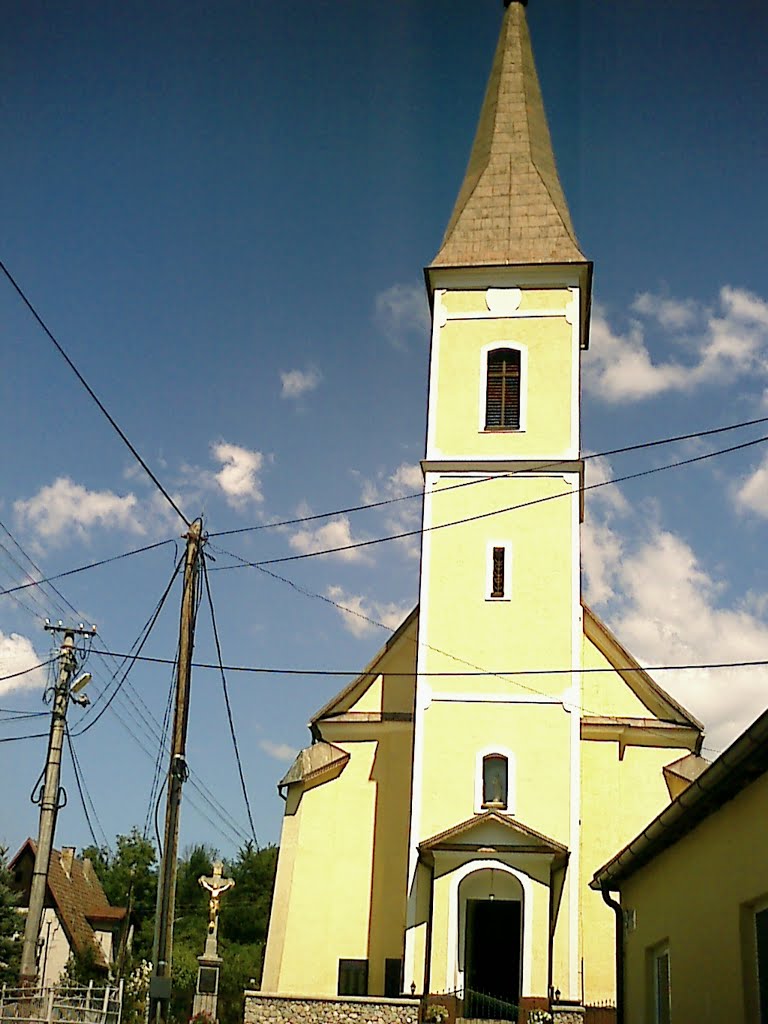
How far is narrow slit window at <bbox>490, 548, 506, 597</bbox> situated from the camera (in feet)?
84.5

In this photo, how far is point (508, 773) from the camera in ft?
79.9

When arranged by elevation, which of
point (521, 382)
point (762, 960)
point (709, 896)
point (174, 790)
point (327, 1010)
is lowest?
point (327, 1010)

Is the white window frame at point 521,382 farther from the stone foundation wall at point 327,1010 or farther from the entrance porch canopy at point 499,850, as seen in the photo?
the stone foundation wall at point 327,1010

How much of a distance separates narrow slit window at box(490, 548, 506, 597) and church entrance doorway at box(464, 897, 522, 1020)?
20.6ft

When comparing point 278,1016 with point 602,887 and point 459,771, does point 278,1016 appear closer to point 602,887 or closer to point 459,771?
point 459,771

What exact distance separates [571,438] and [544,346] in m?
2.42

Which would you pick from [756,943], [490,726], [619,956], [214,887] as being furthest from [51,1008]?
[756,943]

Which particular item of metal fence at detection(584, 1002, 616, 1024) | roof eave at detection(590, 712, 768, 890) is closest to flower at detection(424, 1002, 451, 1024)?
metal fence at detection(584, 1002, 616, 1024)

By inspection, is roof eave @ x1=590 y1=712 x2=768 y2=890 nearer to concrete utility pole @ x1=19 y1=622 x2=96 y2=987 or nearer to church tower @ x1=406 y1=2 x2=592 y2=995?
church tower @ x1=406 y1=2 x2=592 y2=995

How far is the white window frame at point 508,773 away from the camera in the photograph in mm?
24016

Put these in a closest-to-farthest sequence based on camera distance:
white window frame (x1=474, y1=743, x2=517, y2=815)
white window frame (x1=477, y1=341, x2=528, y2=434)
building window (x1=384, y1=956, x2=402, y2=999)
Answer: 1. white window frame (x1=474, y1=743, x2=517, y2=815)
2. building window (x1=384, y1=956, x2=402, y2=999)
3. white window frame (x1=477, y1=341, x2=528, y2=434)

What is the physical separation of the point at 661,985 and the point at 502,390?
1606 centimetres

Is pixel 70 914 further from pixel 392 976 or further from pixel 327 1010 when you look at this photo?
pixel 327 1010

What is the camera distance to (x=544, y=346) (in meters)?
27.5
